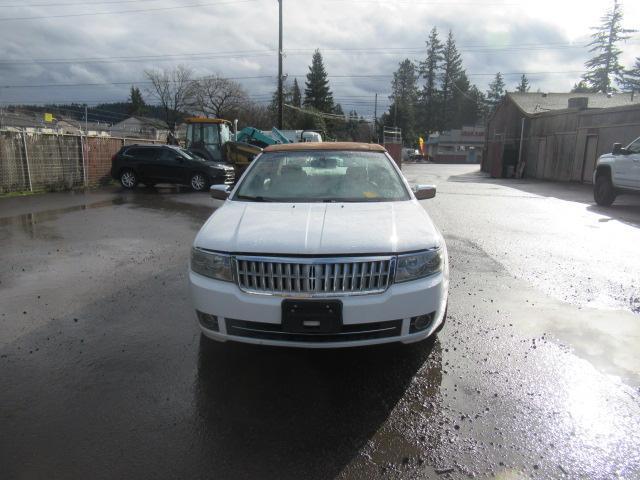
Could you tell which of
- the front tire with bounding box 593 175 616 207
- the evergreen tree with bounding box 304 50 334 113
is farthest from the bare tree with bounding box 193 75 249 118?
the front tire with bounding box 593 175 616 207

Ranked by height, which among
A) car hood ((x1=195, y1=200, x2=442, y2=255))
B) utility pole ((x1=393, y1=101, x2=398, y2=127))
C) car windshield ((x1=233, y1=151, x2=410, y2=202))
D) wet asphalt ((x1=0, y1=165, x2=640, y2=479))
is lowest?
wet asphalt ((x1=0, y1=165, x2=640, y2=479))

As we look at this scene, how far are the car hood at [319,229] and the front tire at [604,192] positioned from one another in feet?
36.6

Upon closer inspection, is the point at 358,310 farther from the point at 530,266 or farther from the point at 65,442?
the point at 530,266

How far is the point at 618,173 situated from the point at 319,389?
11.8 m

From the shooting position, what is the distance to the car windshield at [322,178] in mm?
4246

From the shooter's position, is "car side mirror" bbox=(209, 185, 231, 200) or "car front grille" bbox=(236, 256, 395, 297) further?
"car side mirror" bbox=(209, 185, 231, 200)

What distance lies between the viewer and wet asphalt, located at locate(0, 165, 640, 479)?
250 centimetres

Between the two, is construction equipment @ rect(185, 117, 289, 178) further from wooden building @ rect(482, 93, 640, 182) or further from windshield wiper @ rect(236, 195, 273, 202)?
windshield wiper @ rect(236, 195, 273, 202)

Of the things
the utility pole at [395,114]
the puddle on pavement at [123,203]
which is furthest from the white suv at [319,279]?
the utility pole at [395,114]

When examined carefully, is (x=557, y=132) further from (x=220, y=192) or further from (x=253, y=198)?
(x=253, y=198)

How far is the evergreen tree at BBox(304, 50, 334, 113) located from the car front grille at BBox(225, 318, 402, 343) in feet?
276

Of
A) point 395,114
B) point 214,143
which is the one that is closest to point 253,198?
point 214,143

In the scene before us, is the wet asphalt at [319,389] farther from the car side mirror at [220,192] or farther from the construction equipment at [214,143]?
the construction equipment at [214,143]

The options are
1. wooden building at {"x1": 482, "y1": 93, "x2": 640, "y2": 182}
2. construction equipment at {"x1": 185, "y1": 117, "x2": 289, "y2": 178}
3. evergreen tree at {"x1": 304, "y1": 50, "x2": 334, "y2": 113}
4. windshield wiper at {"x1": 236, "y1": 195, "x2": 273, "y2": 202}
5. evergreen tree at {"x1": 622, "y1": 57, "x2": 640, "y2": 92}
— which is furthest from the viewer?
→ evergreen tree at {"x1": 304, "y1": 50, "x2": 334, "y2": 113}
